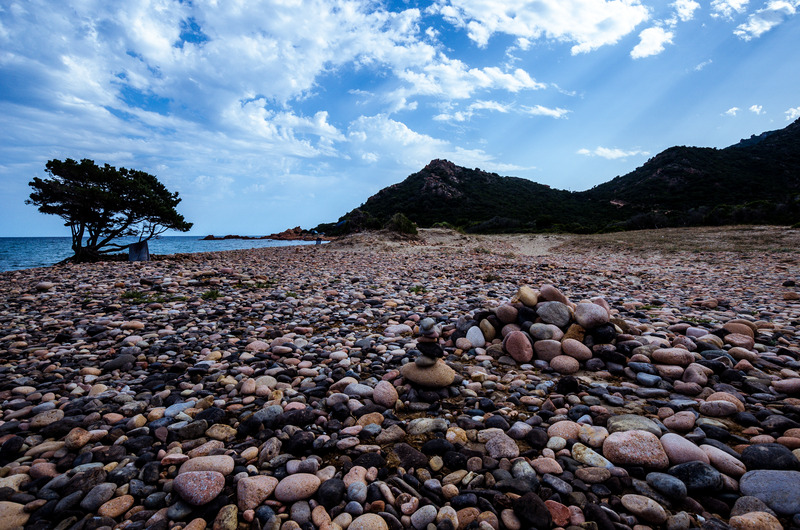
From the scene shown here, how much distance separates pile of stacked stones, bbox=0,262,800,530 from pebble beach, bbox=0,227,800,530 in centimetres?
1

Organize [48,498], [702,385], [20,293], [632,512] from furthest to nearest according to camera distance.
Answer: [20,293], [702,385], [48,498], [632,512]

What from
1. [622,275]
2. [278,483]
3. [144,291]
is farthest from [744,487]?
[622,275]

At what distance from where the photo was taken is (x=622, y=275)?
11.3m

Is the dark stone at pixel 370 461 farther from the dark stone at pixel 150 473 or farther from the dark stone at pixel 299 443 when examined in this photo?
the dark stone at pixel 150 473

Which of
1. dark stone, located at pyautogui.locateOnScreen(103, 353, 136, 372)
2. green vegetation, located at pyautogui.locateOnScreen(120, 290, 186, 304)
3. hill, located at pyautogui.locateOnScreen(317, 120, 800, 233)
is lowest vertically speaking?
dark stone, located at pyautogui.locateOnScreen(103, 353, 136, 372)

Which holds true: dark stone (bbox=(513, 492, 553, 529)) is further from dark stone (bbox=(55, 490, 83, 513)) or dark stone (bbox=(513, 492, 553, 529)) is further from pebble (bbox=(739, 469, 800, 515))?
dark stone (bbox=(55, 490, 83, 513))

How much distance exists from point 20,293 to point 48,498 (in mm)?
8730

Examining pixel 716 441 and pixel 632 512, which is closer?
pixel 632 512

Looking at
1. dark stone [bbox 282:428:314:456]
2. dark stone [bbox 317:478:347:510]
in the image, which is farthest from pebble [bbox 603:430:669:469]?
dark stone [bbox 282:428:314:456]

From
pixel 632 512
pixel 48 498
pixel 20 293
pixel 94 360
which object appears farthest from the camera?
pixel 20 293

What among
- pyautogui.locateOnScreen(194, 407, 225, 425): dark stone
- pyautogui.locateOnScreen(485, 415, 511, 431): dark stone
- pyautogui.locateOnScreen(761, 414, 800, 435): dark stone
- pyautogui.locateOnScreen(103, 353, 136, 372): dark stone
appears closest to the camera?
pyautogui.locateOnScreen(761, 414, 800, 435): dark stone

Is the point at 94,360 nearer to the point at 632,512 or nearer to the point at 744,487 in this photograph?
the point at 632,512

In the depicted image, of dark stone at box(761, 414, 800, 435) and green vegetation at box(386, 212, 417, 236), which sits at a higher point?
green vegetation at box(386, 212, 417, 236)

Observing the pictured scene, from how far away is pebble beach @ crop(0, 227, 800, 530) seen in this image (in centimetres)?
191
